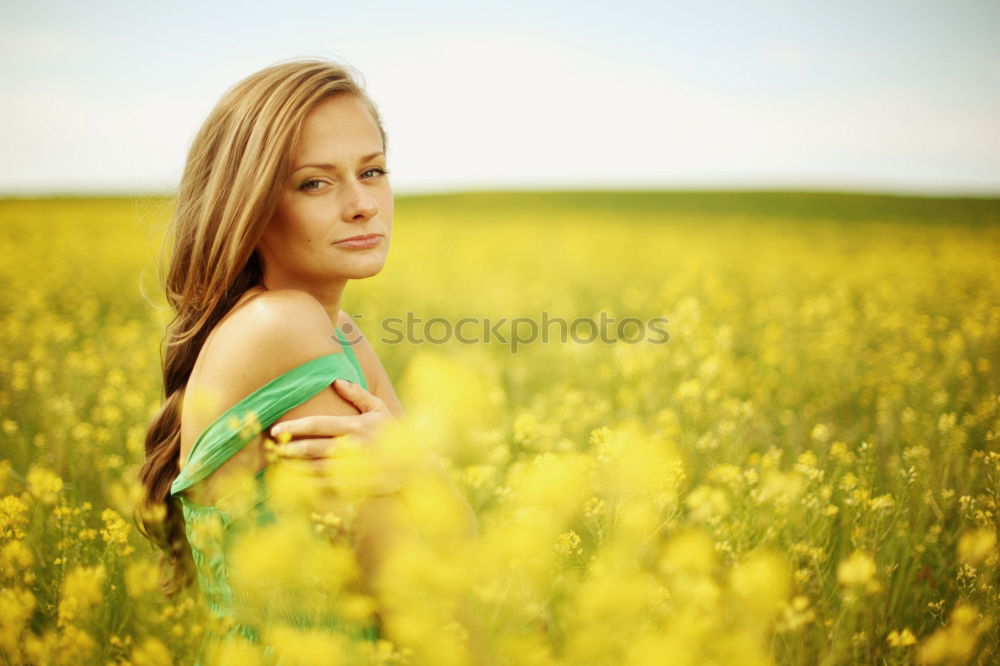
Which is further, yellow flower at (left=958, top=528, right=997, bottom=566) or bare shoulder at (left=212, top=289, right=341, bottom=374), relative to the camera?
yellow flower at (left=958, top=528, right=997, bottom=566)

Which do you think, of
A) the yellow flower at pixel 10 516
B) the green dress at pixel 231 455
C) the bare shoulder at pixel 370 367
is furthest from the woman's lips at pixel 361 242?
the yellow flower at pixel 10 516

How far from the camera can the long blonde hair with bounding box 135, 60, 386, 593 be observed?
158 cm

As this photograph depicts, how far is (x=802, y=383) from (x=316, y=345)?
4.02 m

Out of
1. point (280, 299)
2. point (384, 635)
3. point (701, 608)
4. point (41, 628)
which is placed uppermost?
point (280, 299)

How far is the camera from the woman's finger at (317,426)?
1.44 metres

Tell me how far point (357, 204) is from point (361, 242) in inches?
4.1

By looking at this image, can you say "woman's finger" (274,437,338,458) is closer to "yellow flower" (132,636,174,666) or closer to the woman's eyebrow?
"yellow flower" (132,636,174,666)

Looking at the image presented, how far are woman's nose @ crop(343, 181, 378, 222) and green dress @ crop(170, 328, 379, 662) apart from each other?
15.2 inches

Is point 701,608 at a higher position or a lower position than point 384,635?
higher

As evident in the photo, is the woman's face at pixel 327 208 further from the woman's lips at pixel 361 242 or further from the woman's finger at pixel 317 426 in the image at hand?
the woman's finger at pixel 317 426

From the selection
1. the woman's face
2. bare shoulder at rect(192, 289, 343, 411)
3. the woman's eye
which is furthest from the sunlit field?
the woman's eye

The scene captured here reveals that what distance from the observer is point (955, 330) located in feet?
18.9

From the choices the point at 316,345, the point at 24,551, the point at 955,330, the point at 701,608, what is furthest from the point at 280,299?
the point at 955,330

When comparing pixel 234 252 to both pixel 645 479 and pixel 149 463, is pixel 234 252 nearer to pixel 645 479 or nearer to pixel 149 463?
pixel 149 463
